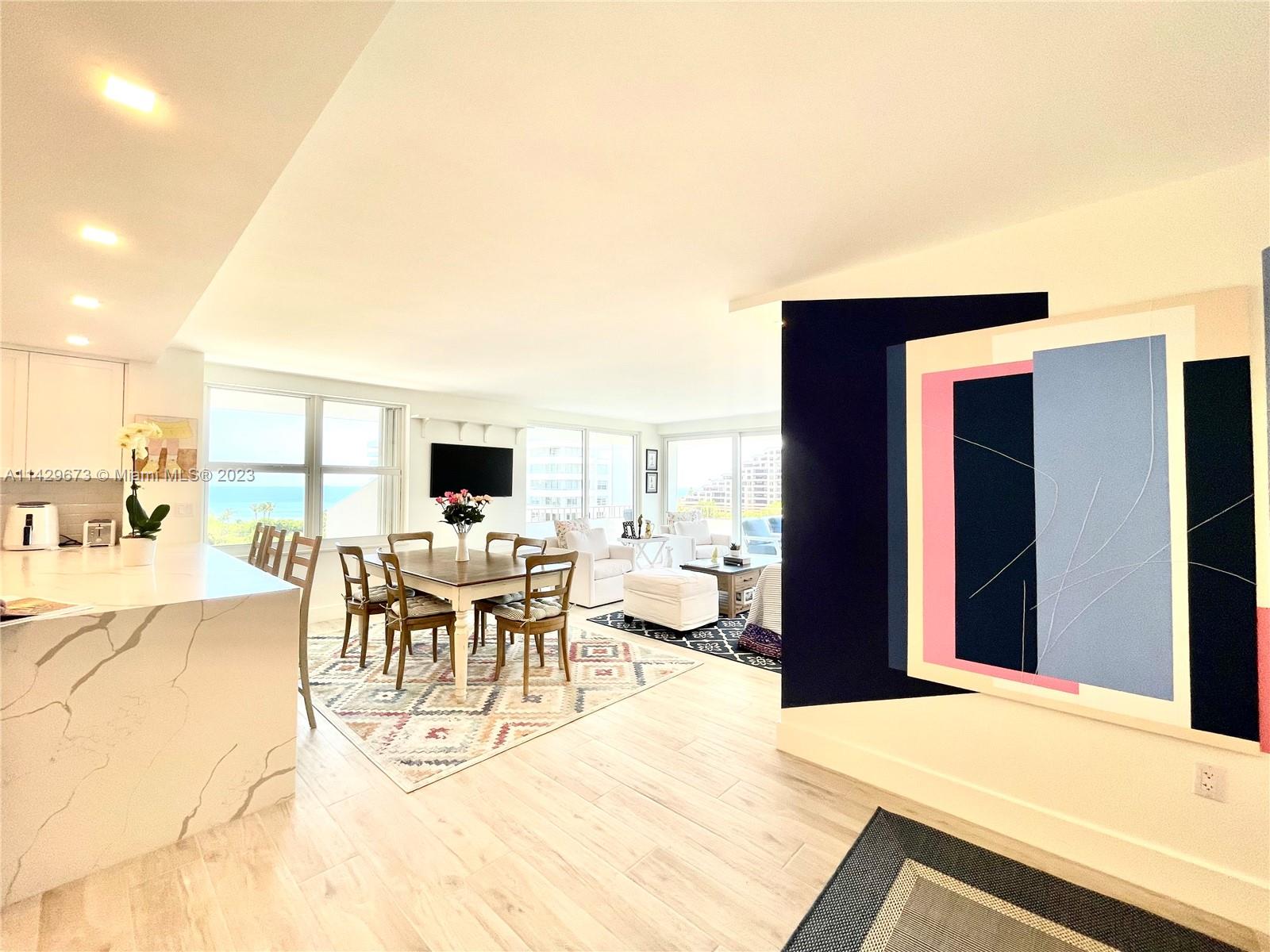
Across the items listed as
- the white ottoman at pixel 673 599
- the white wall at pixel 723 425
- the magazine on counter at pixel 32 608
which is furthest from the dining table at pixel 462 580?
the white wall at pixel 723 425

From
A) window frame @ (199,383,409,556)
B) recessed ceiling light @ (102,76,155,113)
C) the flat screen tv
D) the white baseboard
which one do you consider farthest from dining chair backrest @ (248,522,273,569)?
the white baseboard

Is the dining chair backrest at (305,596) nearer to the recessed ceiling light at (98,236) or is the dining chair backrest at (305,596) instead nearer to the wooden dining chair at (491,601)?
the wooden dining chair at (491,601)

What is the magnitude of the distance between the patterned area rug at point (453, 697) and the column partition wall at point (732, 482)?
4232 mm

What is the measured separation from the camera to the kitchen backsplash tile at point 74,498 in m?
3.55

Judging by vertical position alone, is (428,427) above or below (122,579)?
above

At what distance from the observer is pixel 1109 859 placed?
1.93m

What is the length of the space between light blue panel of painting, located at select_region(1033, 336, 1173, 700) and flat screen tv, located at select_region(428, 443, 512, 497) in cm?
576

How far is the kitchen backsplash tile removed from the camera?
11.6ft

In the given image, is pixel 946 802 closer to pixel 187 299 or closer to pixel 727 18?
pixel 727 18

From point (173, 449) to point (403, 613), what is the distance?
2.45m

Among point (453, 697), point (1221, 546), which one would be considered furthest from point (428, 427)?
point (1221, 546)

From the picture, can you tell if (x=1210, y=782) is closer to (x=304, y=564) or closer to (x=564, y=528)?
(x=304, y=564)

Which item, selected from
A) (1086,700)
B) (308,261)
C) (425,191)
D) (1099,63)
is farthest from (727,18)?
(1086,700)

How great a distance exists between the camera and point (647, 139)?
1622 mm
